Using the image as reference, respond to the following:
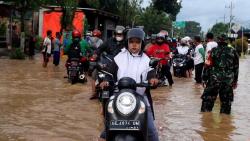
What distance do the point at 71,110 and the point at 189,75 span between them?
1104 cm

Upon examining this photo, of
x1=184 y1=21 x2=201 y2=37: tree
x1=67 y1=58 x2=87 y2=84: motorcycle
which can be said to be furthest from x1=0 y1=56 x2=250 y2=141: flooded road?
x1=184 y1=21 x2=201 y2=37: tree

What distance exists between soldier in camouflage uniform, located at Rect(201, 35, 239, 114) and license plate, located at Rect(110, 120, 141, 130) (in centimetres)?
537

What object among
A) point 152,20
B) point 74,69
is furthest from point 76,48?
point 152,20

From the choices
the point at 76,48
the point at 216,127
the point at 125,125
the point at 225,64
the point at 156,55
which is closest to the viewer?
the point at 125,125

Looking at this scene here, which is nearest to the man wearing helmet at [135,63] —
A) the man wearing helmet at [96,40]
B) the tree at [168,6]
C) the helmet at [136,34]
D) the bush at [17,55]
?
the helmet at [136,34]

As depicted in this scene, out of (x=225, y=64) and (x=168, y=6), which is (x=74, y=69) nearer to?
(x=225, y=64)

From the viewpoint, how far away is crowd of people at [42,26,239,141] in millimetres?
5957

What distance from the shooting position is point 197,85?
57.3 feet

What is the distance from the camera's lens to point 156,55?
15.9 m

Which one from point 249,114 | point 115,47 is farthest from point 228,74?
point 115,47

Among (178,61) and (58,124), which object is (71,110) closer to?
(58,124)

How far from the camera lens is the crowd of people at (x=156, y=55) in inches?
235

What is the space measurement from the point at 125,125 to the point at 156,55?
35.2 feet

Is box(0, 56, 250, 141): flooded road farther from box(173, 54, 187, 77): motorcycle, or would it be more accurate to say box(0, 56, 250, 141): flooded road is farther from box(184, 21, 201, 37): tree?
box(184, 21, 201, 37): tree
